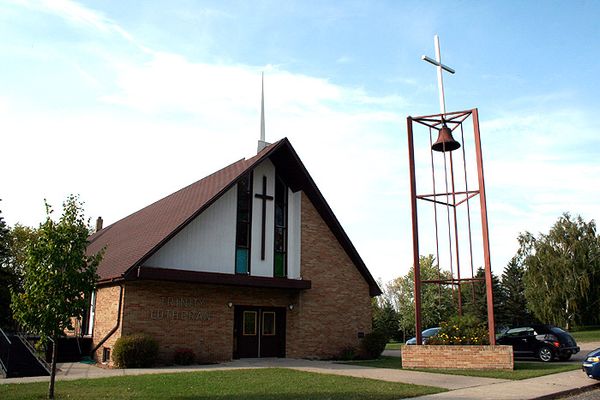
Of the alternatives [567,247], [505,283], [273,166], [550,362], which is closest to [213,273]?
[273,166]

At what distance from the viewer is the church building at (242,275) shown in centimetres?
1744

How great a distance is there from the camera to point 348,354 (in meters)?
21.5

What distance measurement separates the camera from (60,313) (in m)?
10.2

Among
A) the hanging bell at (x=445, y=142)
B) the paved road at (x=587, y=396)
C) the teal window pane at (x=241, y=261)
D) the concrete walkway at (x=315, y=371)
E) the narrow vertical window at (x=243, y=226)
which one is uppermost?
the hanging bell at (x=445, y=142)

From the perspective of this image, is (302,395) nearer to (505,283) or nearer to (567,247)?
(567,247)

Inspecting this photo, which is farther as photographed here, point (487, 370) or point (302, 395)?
point (487, 370)

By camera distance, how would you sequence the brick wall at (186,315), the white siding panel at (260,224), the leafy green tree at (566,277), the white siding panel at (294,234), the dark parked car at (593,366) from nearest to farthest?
the dark parked car at (593,366), the brick wall at (186,315), the white siding panel at (260,224), the white siding panel at (294,234), the leafy green tree at (566,277)

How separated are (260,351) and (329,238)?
5441 millimetres

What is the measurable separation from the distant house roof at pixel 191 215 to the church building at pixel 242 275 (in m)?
0.06

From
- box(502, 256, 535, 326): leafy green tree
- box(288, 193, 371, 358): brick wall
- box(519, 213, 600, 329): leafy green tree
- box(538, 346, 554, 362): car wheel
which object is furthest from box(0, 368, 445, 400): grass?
box(502, 256, 535, 326): leafy green tree

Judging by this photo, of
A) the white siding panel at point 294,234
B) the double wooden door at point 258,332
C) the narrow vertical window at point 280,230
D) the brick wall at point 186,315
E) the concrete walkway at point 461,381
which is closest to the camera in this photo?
the concrete walkway at point 461,381

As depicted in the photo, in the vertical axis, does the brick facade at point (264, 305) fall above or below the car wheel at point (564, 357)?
above

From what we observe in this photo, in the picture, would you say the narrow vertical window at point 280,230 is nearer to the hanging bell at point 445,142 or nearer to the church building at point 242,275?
the church building at point 242,275

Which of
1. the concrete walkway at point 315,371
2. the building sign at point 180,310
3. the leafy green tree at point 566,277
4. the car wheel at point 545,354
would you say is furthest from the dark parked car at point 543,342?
the leafy green tree at point 566,277
